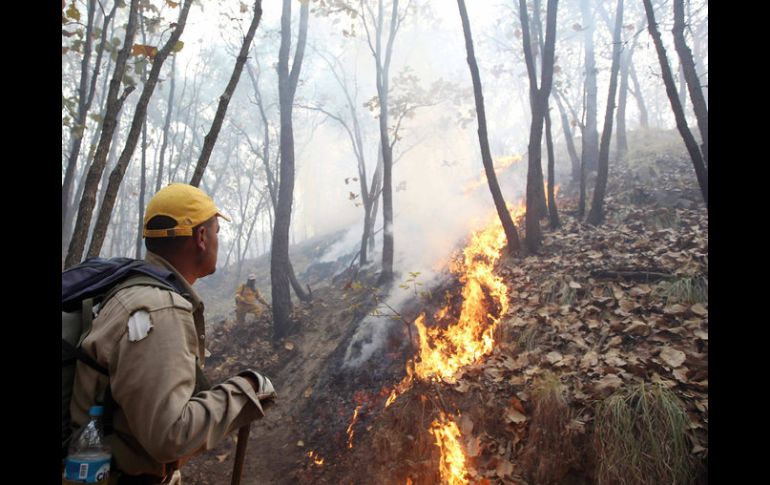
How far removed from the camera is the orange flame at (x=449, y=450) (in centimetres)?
450

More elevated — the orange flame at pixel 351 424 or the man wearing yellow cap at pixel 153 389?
the man wearing yellow cap at pixel 153 389

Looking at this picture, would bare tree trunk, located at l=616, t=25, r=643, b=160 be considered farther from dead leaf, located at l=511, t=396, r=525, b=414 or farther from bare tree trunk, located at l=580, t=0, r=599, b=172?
dead leaf, located at l=511, t=396, r=525, b=414

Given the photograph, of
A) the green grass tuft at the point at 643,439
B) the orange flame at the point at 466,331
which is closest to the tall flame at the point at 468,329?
the orange flame at the point at 466,331

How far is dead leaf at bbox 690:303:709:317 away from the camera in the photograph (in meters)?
4.96

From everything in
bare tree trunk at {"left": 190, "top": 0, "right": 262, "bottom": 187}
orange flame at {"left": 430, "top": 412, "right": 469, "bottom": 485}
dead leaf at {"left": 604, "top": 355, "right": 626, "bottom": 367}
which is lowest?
orange flame at {"left": 430, "top": 412, "right": 469, "bottom": 485}

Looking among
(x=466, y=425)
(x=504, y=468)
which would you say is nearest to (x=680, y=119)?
(x=466, y=425)

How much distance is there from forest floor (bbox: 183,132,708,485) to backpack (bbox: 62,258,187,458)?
403 centimetres

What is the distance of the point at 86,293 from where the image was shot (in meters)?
1.78

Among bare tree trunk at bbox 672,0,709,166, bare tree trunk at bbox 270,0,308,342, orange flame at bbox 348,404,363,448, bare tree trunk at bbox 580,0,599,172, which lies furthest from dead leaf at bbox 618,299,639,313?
bare tree trunk at bbox 580,0,599,172

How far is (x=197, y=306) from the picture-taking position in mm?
2230

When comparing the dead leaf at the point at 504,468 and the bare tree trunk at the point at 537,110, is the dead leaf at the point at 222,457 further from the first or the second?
the bare tree trunk at the point at 537,110

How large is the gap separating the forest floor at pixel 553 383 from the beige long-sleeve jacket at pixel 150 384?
12.0 feet
